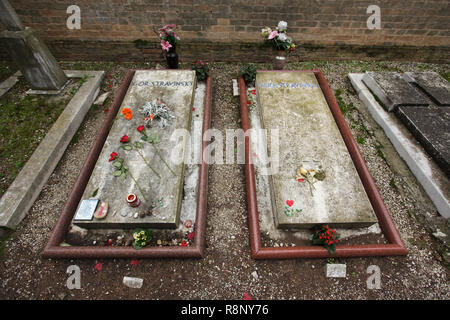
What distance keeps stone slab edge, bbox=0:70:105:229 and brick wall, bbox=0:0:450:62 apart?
150 cm

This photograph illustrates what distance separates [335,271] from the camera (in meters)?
2.87

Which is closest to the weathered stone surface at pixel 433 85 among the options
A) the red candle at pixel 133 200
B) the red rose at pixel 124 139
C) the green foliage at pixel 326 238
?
the green foliage at pixel 326 238

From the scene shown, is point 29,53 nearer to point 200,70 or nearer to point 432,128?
point 200,70

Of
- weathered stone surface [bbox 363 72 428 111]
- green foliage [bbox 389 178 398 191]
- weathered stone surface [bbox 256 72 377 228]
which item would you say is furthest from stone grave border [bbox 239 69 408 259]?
weathered stone surface [bbox 363 72 428 111]

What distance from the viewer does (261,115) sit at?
4.35 meters

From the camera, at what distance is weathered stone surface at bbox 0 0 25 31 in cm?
372

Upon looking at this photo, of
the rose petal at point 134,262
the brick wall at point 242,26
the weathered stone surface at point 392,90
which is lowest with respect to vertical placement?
the rose petal at point 134,262

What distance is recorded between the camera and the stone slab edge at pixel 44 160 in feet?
10.3

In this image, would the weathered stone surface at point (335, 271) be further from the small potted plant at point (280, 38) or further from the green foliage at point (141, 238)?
the small potted plant at point (280, 38)

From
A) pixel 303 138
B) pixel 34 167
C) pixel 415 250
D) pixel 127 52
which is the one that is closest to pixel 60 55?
pixel 127 52

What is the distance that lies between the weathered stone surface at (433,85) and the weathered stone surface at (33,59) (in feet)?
25.7

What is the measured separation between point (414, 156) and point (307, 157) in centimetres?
190
